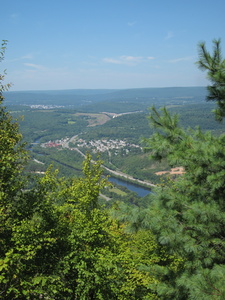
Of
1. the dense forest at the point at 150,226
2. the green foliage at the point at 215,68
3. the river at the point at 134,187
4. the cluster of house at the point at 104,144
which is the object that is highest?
the green foliage at the point at 215,68

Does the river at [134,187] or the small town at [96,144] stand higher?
the small town at [96,144]

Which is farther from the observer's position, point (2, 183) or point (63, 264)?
point (63, 264)

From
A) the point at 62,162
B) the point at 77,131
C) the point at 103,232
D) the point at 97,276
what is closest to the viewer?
the point at 97,276

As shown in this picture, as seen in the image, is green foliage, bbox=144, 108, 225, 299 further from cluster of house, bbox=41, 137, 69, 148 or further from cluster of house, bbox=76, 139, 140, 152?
cluster of house, bbox=41, 137, 69, 148

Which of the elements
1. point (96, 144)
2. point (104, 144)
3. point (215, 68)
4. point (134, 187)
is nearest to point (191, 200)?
point (215, 68)

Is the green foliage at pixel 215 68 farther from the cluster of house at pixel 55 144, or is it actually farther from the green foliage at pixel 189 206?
the cluster of house at pixel 55 144

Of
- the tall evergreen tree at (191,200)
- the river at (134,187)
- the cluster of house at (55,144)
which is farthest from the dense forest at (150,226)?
the cluster of house at (55,144)

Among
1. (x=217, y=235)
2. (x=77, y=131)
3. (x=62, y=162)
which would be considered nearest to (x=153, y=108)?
(x=217, y=235)

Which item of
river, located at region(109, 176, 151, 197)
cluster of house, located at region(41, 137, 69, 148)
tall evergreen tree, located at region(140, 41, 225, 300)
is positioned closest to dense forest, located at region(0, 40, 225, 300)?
tall evergreen tree, located at region(140, 41, 225, 300)

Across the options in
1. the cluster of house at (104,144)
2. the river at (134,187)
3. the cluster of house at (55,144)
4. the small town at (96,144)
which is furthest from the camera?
the cluster of house at (104,144)

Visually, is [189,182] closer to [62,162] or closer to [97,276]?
[97,276]

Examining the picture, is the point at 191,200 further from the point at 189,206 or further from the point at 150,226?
the point at 150,226
